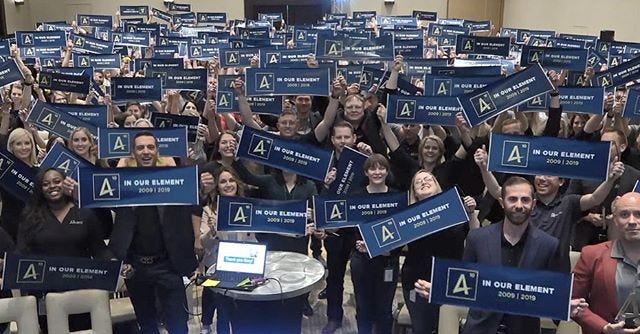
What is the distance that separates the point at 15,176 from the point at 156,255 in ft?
4.30

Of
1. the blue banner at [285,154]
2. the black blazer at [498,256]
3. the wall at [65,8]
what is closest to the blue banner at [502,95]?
the blue banner at [285,154]

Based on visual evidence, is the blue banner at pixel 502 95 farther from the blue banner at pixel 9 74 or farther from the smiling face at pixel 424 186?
the blue banner at pixel 9 74

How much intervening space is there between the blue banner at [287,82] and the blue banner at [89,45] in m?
4.82

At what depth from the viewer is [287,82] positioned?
6.44 meters

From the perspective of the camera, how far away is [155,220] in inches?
170

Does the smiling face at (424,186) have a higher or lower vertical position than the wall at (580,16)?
lower

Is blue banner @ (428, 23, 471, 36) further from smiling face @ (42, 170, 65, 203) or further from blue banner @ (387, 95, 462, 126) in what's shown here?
smiling face @ (42, 170, 65, 203)

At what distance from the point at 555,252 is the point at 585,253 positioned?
15 centimetres

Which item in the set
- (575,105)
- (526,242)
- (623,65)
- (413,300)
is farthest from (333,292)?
(623,65)

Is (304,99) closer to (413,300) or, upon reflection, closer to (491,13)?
(413,300)

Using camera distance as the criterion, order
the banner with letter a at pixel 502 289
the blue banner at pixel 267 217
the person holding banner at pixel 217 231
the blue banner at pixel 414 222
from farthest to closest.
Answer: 1. the person holding banner at pixel 217 231
2. the blue banner at pixel 267 217
3. the blue banner at pixel 414 222
4. the banner with letter a at pixel 502 289

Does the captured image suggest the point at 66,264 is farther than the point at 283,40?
No

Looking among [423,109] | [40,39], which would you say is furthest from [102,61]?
[423,109]

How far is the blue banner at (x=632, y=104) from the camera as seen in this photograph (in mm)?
5961
